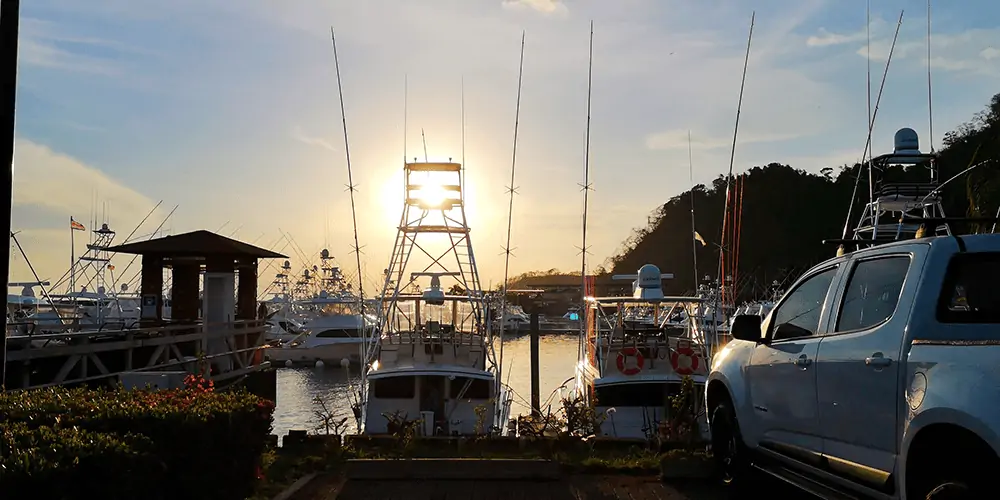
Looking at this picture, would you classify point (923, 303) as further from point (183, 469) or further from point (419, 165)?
point (419, 165)

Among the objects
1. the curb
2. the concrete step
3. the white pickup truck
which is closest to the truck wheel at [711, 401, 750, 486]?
the white pickup truck

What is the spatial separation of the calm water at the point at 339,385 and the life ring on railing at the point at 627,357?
155 inches

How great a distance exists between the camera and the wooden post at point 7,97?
6.48 meters

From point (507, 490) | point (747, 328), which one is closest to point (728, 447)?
point (747, 328)

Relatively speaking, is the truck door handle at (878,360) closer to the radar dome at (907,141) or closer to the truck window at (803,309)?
the truck window at (803,309)

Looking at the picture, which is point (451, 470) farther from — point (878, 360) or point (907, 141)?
point (907, 141)

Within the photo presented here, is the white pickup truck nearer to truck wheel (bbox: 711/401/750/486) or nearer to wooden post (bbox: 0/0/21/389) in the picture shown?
truck wheel (bbox: 711/401/750/486)

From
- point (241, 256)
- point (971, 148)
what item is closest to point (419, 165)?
point (241, 256)

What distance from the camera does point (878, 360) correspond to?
4953mm

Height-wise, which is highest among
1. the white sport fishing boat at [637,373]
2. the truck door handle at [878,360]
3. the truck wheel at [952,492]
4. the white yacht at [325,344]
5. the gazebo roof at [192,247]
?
the gazebo roof at [192,247]

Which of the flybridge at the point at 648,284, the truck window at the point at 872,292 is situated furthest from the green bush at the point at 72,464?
the flybridge at the point at 648,284

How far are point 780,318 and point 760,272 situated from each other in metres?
95.1

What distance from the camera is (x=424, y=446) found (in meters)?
10.3

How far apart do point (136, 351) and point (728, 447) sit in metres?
16.5
